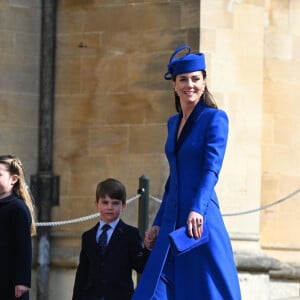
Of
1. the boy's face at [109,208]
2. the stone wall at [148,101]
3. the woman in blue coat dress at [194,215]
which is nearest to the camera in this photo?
the woman in blue coat dress at [194,215]

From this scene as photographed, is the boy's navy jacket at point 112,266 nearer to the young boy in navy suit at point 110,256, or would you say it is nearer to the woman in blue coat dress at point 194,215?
the young boy in navy suit at point 110,256

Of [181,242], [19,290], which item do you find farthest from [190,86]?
[19,290]

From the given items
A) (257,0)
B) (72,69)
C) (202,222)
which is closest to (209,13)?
(257,0)

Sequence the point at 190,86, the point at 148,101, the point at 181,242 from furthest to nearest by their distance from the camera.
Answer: the point at 148,101, the point at 190,86, the point at 181,242

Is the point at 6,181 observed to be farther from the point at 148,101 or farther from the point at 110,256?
the point at 148,101

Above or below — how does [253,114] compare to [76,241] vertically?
above

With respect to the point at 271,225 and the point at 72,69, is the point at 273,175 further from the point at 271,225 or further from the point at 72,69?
the point at 72,69

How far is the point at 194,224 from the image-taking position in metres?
5.62

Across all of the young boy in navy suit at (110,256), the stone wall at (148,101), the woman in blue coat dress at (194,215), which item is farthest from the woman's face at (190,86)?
the stone wall at (148,101)

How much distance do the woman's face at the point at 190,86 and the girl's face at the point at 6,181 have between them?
4.12 ft

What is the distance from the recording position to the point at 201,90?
598 cm

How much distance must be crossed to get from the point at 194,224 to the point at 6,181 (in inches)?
59.1

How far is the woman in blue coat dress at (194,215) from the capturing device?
18.8 feet

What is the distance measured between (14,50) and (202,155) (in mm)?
4930
